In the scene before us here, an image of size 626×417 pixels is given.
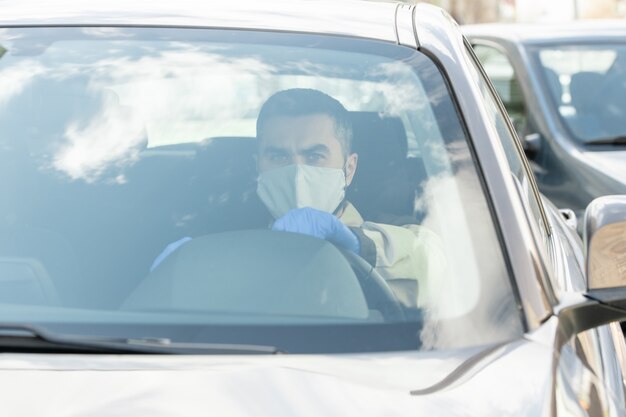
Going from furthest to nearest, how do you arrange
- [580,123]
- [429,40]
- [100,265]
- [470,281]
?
[580,123] < [429,40] < [100,265] < [470,281]

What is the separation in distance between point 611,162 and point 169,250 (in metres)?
3.48

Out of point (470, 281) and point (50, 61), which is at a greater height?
point (50, 61)

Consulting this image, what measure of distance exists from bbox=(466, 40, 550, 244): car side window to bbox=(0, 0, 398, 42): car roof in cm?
30

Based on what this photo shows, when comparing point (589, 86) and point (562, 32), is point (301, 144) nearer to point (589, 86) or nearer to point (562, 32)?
point (589, 86)

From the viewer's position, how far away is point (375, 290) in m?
2.37

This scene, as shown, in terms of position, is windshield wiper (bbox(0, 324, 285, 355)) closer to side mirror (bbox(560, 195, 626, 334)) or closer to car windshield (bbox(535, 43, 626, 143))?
side mirror (bbox(560, 195, 626, 334))

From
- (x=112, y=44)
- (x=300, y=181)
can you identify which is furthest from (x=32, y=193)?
(x=300, y=181)

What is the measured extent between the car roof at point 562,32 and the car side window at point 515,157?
349 centimetres

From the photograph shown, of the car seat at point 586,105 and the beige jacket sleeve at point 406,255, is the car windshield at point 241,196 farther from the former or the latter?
the car seat at point 586,105

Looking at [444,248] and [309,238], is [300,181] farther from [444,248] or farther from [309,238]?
[444,248]

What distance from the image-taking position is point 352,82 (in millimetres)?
2686

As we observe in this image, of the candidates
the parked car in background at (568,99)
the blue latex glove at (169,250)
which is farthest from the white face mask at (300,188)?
the parked car in background at (568,99)

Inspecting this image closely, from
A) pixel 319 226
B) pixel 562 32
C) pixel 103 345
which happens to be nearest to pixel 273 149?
pixel 319 226

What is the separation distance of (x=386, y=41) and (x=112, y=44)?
63 cm
